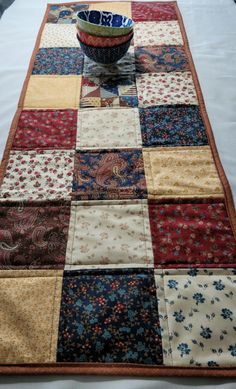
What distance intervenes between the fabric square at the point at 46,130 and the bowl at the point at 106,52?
0.27 meters

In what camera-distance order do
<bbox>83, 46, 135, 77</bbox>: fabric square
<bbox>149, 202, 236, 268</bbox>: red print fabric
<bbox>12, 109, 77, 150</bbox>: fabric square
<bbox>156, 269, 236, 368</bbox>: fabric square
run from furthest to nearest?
<bbox>83, 46, 135, 77</bbox>: fabric square → <bbox>12, 109, 77, 150</bbox>: fabric square → <bbox>149, 202, 236, 268</bbox>: red print fabric → <bbox>156, 269, 236, 368</bbox>: fabric square

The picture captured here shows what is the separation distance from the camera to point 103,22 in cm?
139

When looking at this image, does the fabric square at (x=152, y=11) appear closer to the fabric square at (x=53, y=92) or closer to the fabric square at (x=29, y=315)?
the fabric square at (x=53, y=92)

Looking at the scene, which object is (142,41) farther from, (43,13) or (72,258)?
(72,258)

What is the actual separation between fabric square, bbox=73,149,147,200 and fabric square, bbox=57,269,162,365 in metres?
0.23

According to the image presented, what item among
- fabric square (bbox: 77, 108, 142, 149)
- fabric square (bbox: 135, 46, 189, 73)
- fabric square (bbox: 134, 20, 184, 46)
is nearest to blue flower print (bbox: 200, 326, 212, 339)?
fabric square (bbox: 77, 108, 142, 149)

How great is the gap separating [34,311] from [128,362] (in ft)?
0.67

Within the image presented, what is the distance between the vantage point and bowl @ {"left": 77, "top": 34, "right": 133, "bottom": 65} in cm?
125

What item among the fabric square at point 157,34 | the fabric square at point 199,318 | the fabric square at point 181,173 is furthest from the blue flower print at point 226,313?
the fabric square at point 157,34

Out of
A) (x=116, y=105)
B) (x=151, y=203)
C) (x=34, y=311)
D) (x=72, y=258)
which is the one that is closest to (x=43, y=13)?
(x=116, y=105)

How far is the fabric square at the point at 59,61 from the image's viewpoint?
1312 millimetres

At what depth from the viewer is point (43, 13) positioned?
5.45ft

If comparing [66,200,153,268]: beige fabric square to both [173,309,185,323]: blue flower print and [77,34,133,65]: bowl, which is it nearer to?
[173,309,185,323]: blue flower print

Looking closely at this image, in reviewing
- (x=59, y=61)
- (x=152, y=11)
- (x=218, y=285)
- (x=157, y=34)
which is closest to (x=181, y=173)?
(x=218, y=285)
